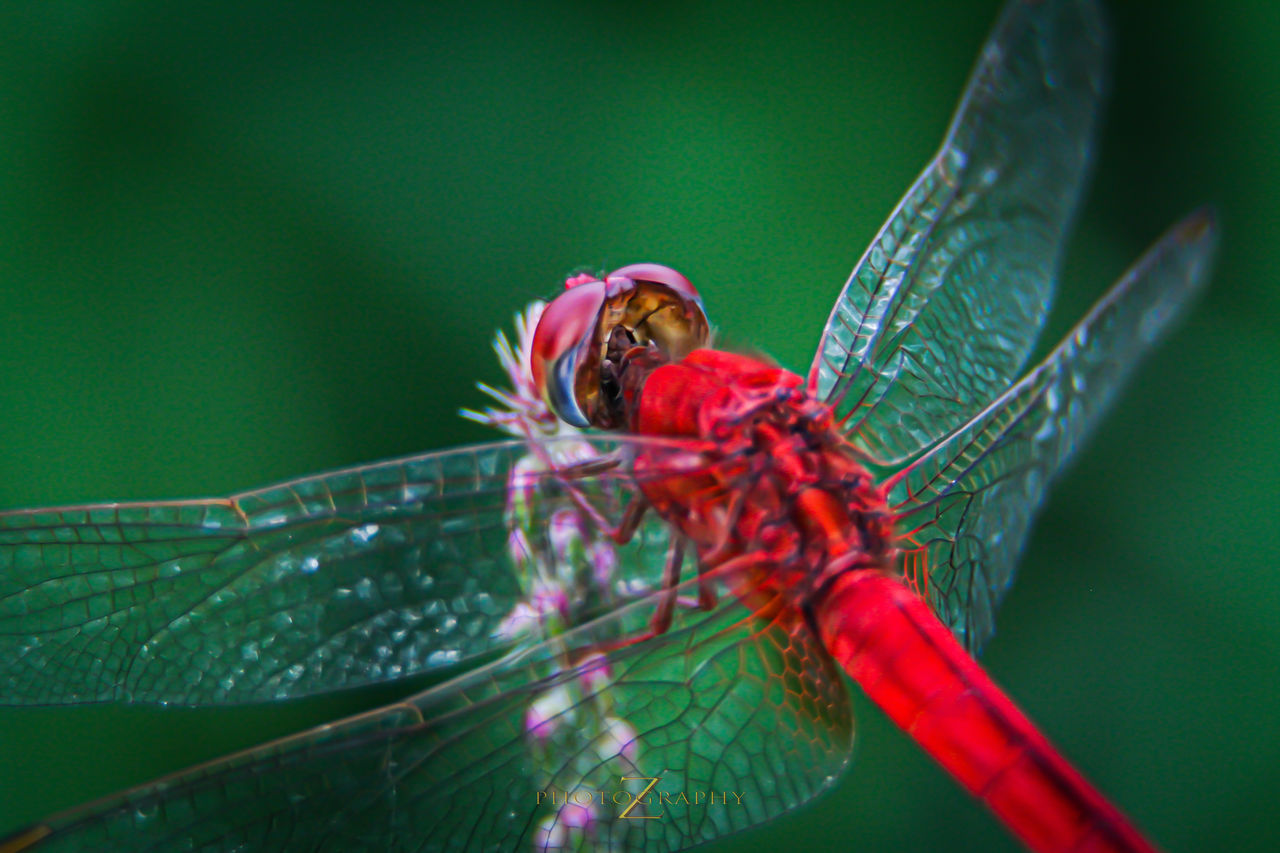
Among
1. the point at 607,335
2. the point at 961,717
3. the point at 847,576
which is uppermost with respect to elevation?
the point at 607,335

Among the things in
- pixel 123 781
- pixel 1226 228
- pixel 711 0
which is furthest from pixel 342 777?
pixel 1226 228

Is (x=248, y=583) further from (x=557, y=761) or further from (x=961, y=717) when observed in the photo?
(x=961, y=717)

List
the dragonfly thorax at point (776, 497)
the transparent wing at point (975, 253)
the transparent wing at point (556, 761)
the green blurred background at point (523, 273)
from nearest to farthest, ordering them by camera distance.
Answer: the transparent wing at point (556, 761), the dragonfly thorax at point (776, 497), the transparent wing at point (975, 253), the green blurred background at point (523, 273)

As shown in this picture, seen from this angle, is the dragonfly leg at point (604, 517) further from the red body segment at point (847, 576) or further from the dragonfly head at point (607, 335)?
the dragonfly head at point (607, 335)

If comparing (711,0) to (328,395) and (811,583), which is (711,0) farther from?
(811,583)

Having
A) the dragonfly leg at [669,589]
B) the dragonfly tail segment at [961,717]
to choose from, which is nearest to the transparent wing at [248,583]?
the dragonfly leg at [669,589]

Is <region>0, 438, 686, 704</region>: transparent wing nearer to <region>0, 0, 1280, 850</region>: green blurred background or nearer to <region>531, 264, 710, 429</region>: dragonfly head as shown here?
<region>531, 264, 710, 429</region>: dragonfly head

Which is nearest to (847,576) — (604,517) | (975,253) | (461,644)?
(604,517)
